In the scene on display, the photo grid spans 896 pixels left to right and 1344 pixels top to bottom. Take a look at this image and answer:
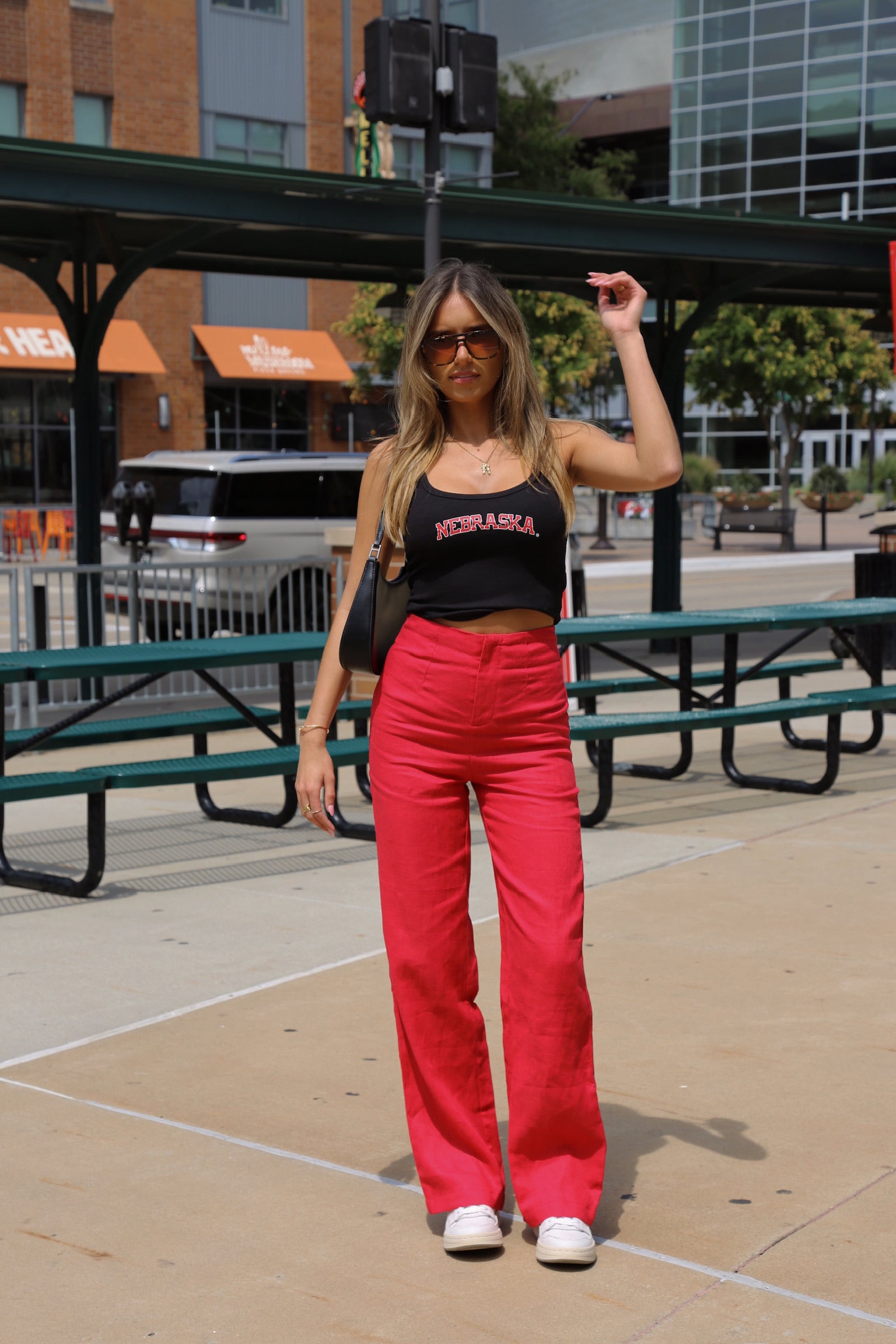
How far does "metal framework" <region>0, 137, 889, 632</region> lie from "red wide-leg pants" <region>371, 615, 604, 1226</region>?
26.0 feet

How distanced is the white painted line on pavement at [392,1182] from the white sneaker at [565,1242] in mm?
140

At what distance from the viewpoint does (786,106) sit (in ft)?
184

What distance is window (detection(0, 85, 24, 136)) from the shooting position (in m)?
34.7

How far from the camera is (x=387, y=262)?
16.0 metres

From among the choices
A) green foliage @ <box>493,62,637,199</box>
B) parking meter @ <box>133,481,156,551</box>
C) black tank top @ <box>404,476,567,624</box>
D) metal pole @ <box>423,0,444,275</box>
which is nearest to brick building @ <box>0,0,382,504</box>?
parking meter @ <box>133,481,156,551</box>

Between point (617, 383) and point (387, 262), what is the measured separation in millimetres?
26526

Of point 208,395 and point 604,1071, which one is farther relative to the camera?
point 208,395

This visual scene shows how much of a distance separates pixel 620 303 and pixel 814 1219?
1982mm

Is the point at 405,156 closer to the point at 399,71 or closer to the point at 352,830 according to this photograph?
the point at 399,71

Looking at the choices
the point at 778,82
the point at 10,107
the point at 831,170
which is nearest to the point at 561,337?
the point at 10,107

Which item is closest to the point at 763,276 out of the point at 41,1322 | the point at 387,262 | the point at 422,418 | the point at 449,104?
the point at 387,262

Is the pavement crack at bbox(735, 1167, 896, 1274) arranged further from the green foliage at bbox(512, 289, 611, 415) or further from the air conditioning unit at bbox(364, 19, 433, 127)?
the green foliage at bbox(512, 289, 611, 415)

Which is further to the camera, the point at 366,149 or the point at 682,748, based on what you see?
the point at 366,149

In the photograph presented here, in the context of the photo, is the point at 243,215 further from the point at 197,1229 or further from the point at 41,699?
the point at 197,1229
